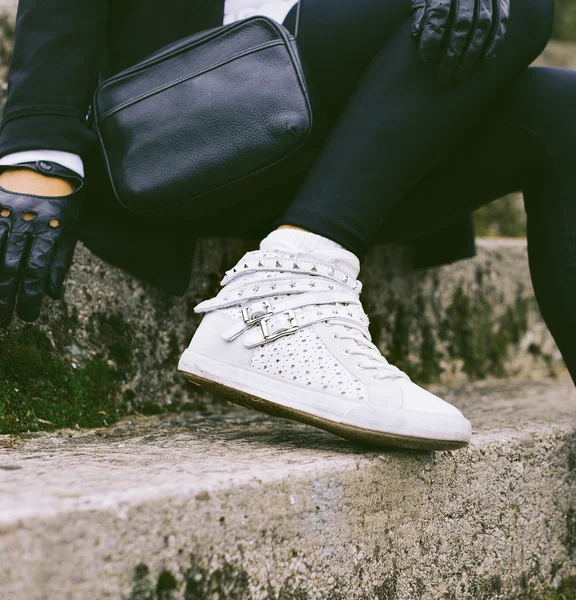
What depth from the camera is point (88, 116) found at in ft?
2.36

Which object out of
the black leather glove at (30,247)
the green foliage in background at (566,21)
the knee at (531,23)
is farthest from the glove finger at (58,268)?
the green foliage in background at (566,21)

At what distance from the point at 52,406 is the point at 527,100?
73cm

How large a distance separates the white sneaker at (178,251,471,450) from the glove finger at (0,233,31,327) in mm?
196

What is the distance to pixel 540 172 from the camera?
0.80m

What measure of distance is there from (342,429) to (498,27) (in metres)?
0.47

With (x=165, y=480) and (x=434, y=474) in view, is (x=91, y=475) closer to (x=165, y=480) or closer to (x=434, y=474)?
(x=165, y=480)

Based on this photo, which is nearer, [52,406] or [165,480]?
[165,480]

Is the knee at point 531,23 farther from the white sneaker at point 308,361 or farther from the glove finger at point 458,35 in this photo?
the white sneaker at point 308,361

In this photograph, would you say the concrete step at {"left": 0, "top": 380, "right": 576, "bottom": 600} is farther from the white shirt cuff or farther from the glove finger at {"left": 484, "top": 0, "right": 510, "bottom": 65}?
the glove finger at {"left": 484, "top": 0, "right": 510, "bottom": 65}

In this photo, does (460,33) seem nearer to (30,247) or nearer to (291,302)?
(291,302)

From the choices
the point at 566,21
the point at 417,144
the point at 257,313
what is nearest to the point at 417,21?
the point at 417,144

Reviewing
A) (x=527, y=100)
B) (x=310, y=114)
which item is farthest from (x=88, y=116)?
(x=527, y=100)

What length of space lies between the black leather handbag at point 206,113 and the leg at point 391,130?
62mm

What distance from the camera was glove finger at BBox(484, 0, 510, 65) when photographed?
0.65m
